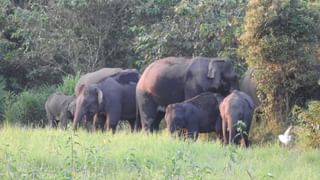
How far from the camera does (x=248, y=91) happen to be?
16.1m

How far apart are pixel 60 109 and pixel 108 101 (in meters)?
2.03

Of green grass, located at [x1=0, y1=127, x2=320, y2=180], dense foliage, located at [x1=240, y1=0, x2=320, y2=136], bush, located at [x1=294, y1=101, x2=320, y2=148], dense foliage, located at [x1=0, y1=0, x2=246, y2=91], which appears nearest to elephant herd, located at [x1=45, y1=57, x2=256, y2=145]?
dense foliage, located at [x1=240, y1=0, x2=320, y2=136]

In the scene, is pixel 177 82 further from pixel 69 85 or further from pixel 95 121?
pixel 69 85

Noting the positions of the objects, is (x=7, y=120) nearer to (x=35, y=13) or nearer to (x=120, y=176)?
(x=35, y=13)

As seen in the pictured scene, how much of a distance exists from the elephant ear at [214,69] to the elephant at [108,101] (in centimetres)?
215

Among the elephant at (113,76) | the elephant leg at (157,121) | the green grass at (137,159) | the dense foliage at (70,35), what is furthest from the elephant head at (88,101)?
the dense foliage at (70,35)

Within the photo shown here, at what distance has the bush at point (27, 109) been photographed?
19.2 m

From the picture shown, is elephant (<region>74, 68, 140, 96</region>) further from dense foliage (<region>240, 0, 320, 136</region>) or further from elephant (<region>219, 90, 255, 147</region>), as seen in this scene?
elephant (<region>219, 90, 255, 147</region>)

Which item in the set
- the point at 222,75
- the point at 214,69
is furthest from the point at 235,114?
the point at 222,75

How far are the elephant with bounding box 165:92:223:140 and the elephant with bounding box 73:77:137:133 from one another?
1.86 meters

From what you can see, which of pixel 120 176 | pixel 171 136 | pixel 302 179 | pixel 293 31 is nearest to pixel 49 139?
pixel 171 136

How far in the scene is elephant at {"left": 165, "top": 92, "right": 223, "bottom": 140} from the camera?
14.3m

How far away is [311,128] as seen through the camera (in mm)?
12953

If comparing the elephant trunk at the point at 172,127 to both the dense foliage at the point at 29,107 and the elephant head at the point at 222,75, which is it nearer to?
the elephant head at the point at 222,75
